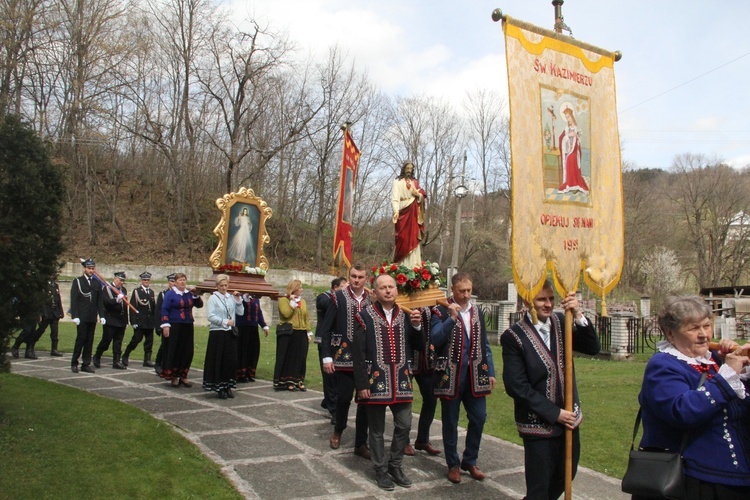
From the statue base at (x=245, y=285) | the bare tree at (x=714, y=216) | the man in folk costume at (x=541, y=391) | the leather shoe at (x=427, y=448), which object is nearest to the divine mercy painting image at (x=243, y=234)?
the statue base at (x=245, y=285)

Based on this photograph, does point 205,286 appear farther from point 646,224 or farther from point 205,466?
point 646,224

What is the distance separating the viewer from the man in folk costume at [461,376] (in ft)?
18.0

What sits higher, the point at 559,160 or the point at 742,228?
the point at 742,228

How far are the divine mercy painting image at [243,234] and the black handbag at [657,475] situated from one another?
32.9 feet

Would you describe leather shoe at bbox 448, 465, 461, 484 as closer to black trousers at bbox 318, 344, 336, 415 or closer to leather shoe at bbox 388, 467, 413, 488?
leather shoe at bbox 388, 467, 413, 488

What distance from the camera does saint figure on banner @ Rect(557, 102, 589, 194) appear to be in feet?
15.8

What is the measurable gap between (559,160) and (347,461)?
3538mm

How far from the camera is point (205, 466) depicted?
544 centimetres

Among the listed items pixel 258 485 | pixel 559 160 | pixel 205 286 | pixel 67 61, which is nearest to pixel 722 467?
pixel 559 160

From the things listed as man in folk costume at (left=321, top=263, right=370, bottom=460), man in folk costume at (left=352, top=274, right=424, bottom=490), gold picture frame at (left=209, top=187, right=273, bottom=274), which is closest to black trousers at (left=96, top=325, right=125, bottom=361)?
gold picture frame at (left=209, top=187, right=273, bottom=274)

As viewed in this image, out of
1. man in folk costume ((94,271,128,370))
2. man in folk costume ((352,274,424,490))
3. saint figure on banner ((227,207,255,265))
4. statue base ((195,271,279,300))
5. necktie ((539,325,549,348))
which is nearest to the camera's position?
necktie ((539,325,549,348))

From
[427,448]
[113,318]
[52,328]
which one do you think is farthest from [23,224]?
[52,328]

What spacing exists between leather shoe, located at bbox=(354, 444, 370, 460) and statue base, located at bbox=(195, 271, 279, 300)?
533cm

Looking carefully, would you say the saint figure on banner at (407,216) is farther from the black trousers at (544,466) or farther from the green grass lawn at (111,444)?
the black trousers at (544,466)
